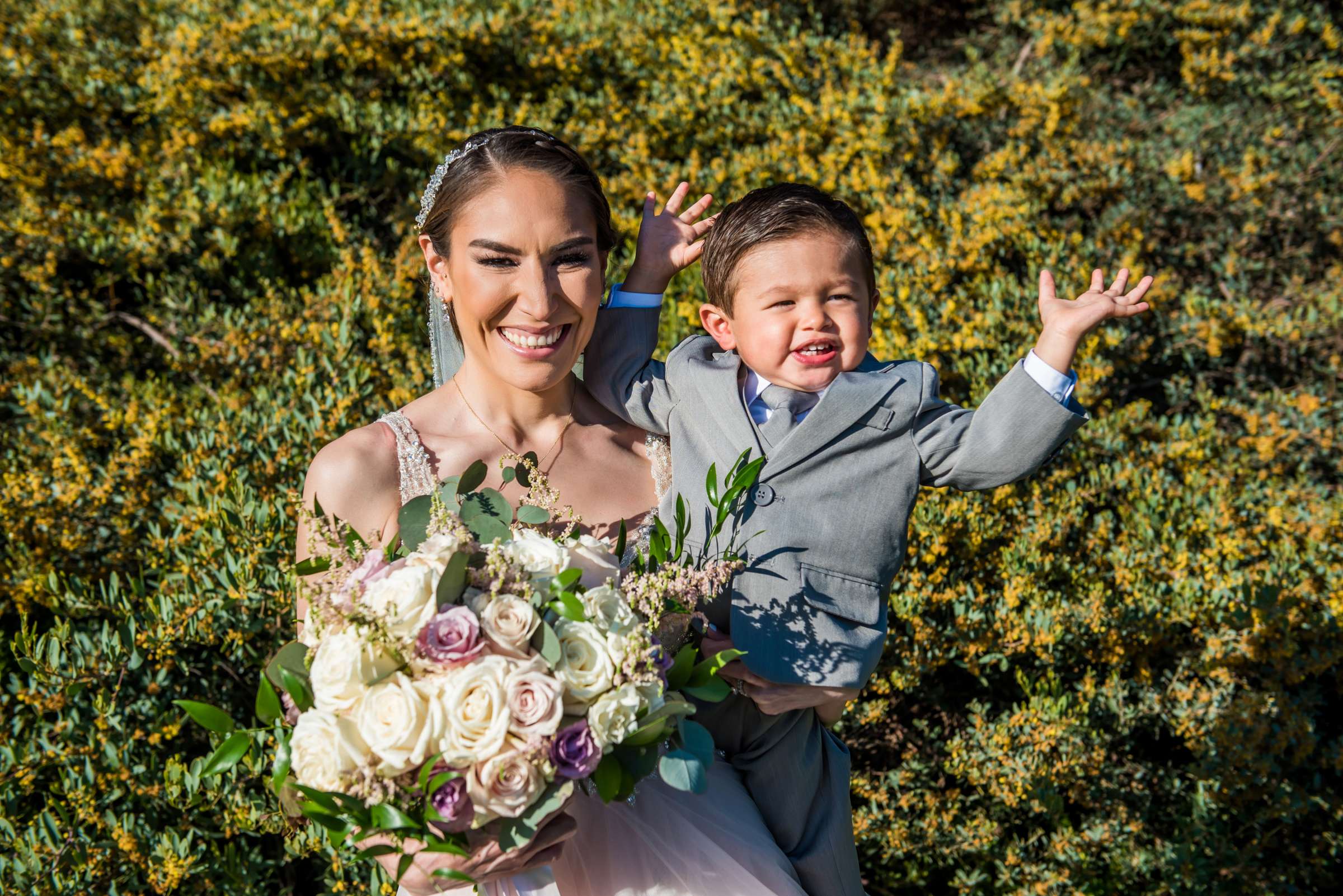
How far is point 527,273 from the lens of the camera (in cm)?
229

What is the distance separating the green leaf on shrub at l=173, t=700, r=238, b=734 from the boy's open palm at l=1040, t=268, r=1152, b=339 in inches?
65.5

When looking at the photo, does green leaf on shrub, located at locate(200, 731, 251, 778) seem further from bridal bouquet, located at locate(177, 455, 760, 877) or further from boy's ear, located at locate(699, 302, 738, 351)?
boy's ear, located at locate(699, 302, 738, 351)

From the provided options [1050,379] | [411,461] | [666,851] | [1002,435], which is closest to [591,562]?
[666,851]

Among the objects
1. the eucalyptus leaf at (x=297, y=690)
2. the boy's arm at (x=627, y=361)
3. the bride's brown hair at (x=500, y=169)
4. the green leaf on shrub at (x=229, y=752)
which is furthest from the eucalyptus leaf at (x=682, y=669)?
the bride's brown hair at (x=500, y=169)

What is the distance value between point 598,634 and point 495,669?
0.17 metres

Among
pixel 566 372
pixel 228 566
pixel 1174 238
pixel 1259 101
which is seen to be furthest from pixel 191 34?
pixel 1259 101

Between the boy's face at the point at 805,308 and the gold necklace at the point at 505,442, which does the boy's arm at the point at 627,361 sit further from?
the boy's face at the point at 805,308

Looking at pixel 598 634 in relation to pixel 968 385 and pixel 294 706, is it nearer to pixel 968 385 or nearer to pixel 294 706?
pixel 294 706

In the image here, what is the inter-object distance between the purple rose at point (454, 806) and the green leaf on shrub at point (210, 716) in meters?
0.37

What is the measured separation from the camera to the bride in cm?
203

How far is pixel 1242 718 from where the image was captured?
147 inches

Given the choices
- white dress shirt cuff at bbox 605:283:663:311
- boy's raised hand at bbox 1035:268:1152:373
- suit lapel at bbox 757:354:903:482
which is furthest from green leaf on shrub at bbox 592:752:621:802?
white dress shirt cuff at bbox 605:283:663:311

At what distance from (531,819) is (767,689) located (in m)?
0.75

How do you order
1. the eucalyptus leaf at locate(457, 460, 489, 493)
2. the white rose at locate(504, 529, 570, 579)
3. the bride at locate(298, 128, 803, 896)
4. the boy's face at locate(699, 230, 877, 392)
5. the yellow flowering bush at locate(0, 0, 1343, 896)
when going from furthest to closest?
the yellow flowering bush at locate(0, 0, 1343, 896) → the boy's face at locate(699, 230, 877, 392) → the bride at locate(298, 128, 803, 896) → the eucalyptus leaf at locate(457, 460, 489, 493) → the white rose at locate(504, 529, 570, 579)
